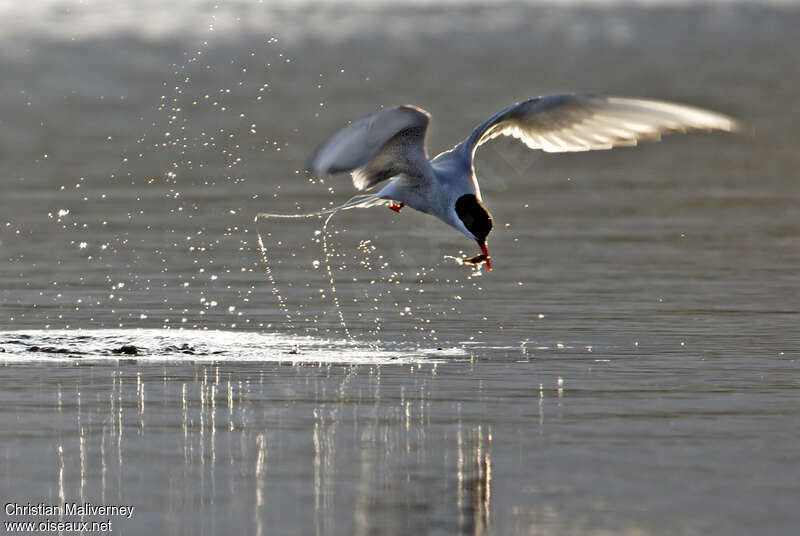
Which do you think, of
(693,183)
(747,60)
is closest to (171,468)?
(693,183)

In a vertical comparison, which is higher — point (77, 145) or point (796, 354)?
point (77, 145)

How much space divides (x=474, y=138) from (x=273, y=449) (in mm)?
3377

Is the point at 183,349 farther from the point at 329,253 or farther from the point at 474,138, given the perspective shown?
the point at 329,253

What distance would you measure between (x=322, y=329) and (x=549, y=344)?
5.14 ft

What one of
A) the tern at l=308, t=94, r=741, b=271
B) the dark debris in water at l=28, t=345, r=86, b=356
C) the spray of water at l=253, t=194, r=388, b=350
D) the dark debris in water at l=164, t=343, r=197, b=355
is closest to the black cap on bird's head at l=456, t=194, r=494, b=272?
the tern at l=308, t=94, r=741, b=271

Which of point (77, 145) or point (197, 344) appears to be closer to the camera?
point (197, 344)

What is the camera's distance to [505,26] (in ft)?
166

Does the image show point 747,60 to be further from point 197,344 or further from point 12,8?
point 197,344

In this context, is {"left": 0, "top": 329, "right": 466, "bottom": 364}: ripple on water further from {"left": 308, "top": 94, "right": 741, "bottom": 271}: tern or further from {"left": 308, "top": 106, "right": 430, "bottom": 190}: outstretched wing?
{"left": 308, "top": 106, "right": 430, "bottom": 190}: outstretched wing

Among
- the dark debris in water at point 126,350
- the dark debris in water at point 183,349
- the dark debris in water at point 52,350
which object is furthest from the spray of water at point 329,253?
the dark debris in water at point 52,350

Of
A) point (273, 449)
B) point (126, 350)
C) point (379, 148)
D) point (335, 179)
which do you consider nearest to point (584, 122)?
point (379, 148)

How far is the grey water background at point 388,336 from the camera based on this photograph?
805 cm

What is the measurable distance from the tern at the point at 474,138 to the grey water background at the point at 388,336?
27.7 inches

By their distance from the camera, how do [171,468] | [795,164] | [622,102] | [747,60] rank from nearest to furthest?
[171,468] < [622,102] < [795,164] < [747,60]
